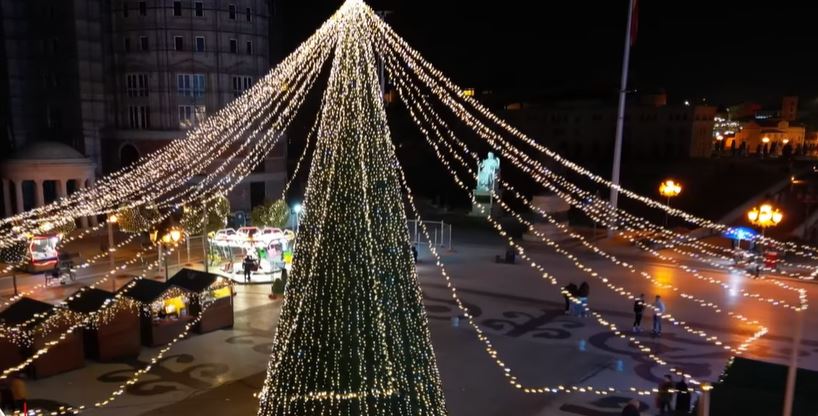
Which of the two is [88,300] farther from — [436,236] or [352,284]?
[436,236]

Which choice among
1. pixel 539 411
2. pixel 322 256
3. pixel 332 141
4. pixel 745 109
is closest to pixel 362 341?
pixel 322 256

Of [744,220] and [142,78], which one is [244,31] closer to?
[142,78]

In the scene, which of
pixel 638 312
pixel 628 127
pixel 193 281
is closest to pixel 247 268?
pixel 193 281

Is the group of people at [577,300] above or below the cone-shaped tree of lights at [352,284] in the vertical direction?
below

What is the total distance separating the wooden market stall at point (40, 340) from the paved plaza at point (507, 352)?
1.23ft

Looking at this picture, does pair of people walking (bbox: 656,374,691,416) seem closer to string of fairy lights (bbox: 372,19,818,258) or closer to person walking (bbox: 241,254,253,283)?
string of fairy lights (bbox: 372,19,818,258)

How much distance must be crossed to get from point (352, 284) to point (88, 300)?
33.7 ft

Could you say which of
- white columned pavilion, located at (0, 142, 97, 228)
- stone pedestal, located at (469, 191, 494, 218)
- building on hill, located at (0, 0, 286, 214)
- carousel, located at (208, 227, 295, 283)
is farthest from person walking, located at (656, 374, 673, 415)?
building on hill, located at (0, 0, 286, 214)

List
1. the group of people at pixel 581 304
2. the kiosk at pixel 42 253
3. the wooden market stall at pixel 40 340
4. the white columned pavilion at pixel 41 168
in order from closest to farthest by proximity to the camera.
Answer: the wooden market stall at pixel 40 340, the group of people at pixel 581 304, the kiosk at pixel 42 253, the white columned pavilion at pixel 41 168

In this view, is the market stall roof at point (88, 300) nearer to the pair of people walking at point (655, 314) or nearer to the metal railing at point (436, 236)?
the pair of people walking at point (655, 314)

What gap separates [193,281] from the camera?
1608cm

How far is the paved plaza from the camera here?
1200 centimetres

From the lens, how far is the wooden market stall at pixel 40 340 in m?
13.1

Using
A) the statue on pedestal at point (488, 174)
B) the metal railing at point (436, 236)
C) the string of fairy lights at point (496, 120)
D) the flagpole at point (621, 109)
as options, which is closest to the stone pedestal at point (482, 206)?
the statue on pedestal at point (488, 174)
